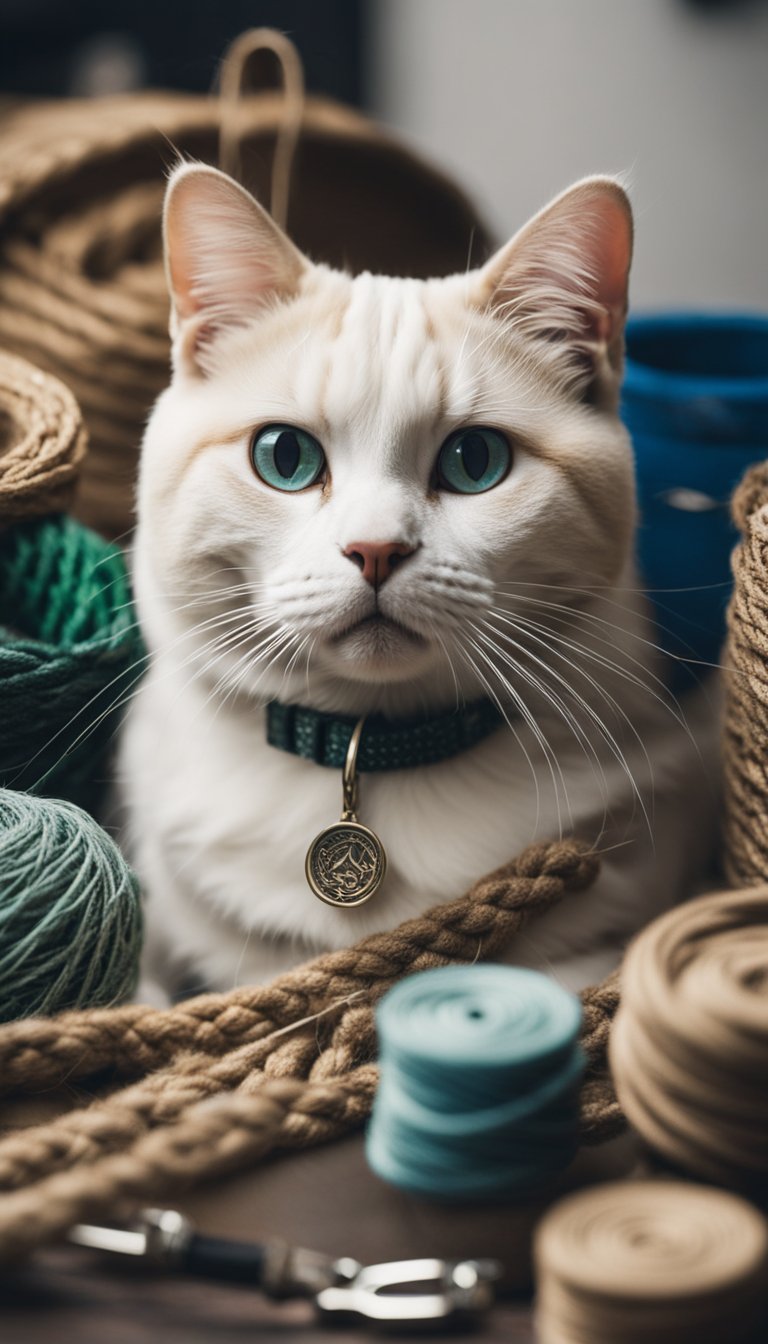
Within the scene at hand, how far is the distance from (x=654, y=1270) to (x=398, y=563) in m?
0.52

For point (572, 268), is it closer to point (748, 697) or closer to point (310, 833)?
point (748, 697)

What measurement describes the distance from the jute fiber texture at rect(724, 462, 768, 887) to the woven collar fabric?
0.21 meters

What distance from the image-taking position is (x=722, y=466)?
1.37 m

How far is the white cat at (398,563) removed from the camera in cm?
98

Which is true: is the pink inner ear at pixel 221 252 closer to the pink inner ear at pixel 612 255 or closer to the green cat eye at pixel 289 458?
the green cat eye at pixel 289 458

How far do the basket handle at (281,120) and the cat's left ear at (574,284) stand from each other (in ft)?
2.15

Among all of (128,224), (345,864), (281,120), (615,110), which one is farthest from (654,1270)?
(615,110)

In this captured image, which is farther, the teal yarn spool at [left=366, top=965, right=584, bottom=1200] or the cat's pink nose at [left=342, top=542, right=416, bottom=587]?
the cat's pink nose at [left=342, top=542, right=416, bottom=587]

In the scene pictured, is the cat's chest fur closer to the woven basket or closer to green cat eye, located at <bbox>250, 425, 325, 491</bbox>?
green cat eye, located at <bbox>250, 425, 325, 491</bbox>

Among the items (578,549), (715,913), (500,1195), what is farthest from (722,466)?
(500,1195)

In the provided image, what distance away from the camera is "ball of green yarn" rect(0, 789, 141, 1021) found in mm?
856

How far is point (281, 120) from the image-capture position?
5.55 feet

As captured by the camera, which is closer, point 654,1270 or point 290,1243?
point 654,1270

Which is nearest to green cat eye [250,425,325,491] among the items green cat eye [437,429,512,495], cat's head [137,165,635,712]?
cat's head [137,165,635,712]
